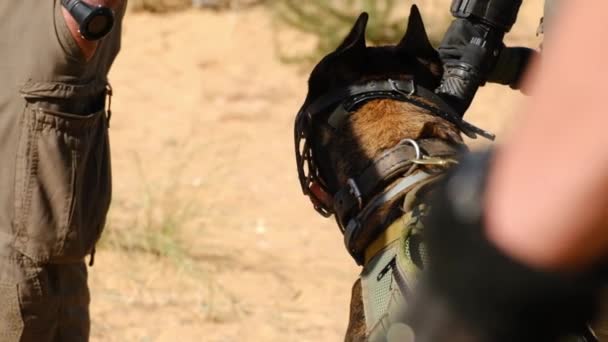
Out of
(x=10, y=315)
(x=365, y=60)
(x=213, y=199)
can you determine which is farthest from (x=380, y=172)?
(x=213, y=199)

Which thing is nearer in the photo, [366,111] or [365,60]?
[366,111]

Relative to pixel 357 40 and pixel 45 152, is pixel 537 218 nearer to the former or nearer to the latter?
pixel 357 40

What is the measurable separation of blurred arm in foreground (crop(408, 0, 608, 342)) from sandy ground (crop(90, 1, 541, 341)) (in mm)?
3201

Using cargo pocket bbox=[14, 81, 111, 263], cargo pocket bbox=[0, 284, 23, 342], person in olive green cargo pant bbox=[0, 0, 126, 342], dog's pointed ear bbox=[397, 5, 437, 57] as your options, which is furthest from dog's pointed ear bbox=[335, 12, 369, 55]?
cargo pocket bbox=[0, 284, 23, 342]

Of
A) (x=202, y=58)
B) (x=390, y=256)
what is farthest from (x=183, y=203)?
(x=390, y=256)

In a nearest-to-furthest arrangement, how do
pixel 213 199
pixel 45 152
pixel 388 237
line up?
pixel 388 237
pixel 45 152
pixel 213 199

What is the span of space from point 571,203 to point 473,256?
0.12 meters

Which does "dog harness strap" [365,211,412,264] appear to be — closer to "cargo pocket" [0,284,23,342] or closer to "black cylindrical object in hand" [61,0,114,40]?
"black cylindrical object in hand" [61,0,114,40]

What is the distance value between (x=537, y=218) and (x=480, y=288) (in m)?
0.10

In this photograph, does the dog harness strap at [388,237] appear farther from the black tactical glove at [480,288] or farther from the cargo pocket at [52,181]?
the black tactical glove at [480,288]

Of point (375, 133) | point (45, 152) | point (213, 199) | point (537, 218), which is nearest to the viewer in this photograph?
point (537, 218)

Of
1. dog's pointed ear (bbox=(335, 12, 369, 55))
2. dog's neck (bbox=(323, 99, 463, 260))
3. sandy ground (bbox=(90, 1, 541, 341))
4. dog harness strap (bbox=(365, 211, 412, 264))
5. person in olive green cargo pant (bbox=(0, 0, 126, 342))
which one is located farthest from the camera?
sandy ground (bbox=(90, 1, 541, 341))

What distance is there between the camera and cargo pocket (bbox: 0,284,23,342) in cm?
294

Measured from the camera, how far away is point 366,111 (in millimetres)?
2480
